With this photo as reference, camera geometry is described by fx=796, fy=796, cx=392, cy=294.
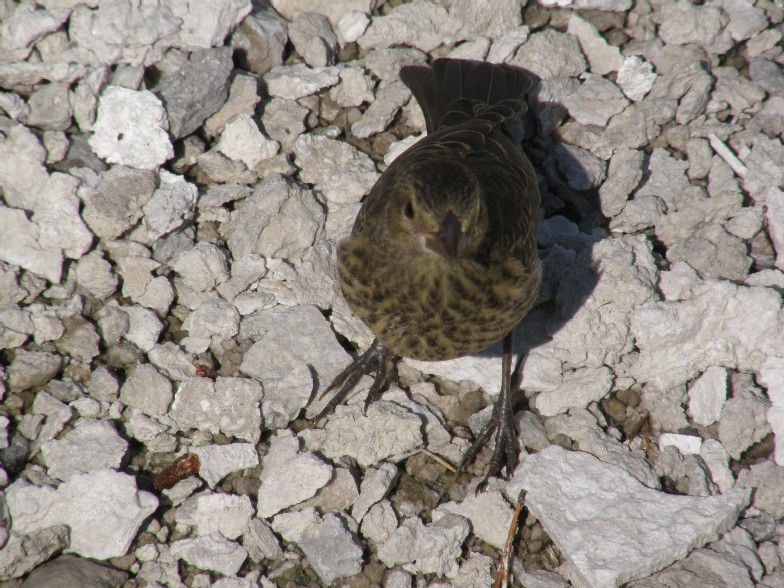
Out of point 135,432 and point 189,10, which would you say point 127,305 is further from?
point 189,10

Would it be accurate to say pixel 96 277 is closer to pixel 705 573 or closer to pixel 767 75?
pixel 705 573

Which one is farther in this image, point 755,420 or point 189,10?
point 189,10

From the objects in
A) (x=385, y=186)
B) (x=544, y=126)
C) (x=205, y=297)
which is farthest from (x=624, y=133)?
(x=205, y=297)

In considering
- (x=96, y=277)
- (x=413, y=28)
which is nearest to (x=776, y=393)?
(x=413, y=28)

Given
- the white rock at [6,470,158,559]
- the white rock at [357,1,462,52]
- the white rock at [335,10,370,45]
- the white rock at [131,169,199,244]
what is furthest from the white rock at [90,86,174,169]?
the white rock at [6,470,158,559]

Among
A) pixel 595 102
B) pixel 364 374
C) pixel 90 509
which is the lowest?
pixel 90 509

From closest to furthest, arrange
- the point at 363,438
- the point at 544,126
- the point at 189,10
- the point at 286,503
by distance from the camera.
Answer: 1. the point at 286,503
2. the point at 363,438
3. the point at 189,10
4. the point at 544,126

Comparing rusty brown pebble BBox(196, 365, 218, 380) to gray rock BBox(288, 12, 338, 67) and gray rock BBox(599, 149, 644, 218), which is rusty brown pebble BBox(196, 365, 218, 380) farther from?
gray rock BBox(599, 149, 644, 218)
